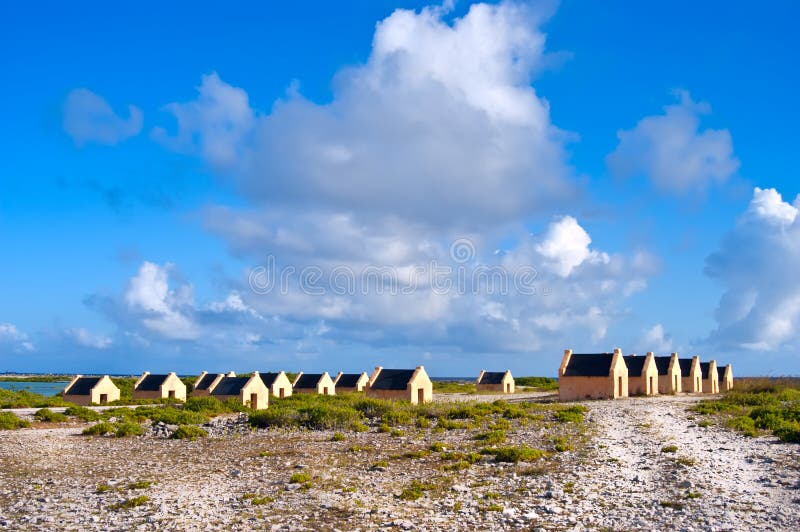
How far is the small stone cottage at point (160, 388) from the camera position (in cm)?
6203

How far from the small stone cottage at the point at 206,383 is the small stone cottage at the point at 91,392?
6572 millimetres

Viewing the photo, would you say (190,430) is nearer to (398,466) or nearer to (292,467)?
(292,467)

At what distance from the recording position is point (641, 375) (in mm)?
57625

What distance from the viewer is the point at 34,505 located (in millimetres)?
19469

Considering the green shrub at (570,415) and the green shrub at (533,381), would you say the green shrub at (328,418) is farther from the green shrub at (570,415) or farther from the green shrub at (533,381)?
the green shrub at (533,381)

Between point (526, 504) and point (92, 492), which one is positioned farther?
point (92, 492)

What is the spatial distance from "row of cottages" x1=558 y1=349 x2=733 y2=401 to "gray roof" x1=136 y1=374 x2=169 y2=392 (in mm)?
33774

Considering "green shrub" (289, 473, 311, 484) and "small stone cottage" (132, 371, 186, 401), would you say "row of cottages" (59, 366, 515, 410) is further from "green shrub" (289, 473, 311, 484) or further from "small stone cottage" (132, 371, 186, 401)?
"green shrub" (289, 473, 311, 484)

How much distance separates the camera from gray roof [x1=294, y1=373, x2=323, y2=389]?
65375mm

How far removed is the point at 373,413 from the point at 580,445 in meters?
14.3

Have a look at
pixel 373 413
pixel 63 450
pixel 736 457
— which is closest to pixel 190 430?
pixel 63 450

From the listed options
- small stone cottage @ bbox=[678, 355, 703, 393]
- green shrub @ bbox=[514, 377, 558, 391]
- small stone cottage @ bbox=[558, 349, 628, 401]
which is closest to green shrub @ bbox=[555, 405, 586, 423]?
small stone cottage @ bbox=[558, 349, 628, 401]

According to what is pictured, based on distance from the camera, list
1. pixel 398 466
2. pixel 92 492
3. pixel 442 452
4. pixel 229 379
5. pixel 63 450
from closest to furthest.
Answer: pixel 92 492
pixel 398 466
pixel 442 452
pixel 63 450
pixel 229 379

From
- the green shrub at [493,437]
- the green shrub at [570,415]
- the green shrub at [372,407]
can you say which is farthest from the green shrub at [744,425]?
the green shrub at [372,407]
